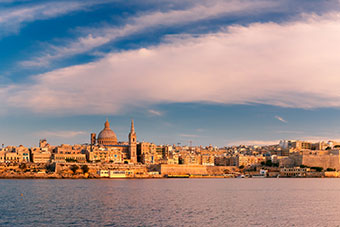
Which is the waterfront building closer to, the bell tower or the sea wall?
the sea wall

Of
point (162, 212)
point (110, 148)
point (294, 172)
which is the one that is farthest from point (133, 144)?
point (162, 212)

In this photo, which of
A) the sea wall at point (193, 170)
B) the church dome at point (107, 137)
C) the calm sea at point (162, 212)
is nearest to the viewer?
the calm sea at point (162, 212)

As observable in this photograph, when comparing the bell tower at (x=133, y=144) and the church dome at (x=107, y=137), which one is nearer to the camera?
the bell tower at (x=133, y=144)

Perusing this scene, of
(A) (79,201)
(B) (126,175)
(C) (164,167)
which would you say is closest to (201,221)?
(A) (79,201)

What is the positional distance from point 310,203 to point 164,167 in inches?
2541

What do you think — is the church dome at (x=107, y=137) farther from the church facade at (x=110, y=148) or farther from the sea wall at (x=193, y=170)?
the sea wall at (x=193, y=170)

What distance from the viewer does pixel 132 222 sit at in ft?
82.7

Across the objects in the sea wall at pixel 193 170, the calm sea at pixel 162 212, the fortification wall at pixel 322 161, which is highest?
the fortification wall at pixel 322 161

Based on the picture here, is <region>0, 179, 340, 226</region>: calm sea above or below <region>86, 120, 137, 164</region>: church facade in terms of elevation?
below

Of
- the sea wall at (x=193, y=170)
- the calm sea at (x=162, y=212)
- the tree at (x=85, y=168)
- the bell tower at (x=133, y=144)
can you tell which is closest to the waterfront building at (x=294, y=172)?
the sea wall at (x=193, y=170)

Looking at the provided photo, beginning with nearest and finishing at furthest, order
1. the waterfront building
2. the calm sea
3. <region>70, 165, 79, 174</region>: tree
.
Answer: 1. the calm sea
2. <region>70, 165, 79, 174</region>: tree
3. the waterfront building

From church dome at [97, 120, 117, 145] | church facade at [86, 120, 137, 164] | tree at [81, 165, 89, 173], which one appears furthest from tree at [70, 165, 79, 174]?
church dome at [97, 120, 117, 145]

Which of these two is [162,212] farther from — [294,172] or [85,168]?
[294,172]

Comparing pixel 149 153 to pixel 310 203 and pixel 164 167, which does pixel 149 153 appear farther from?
pixel 310 203
